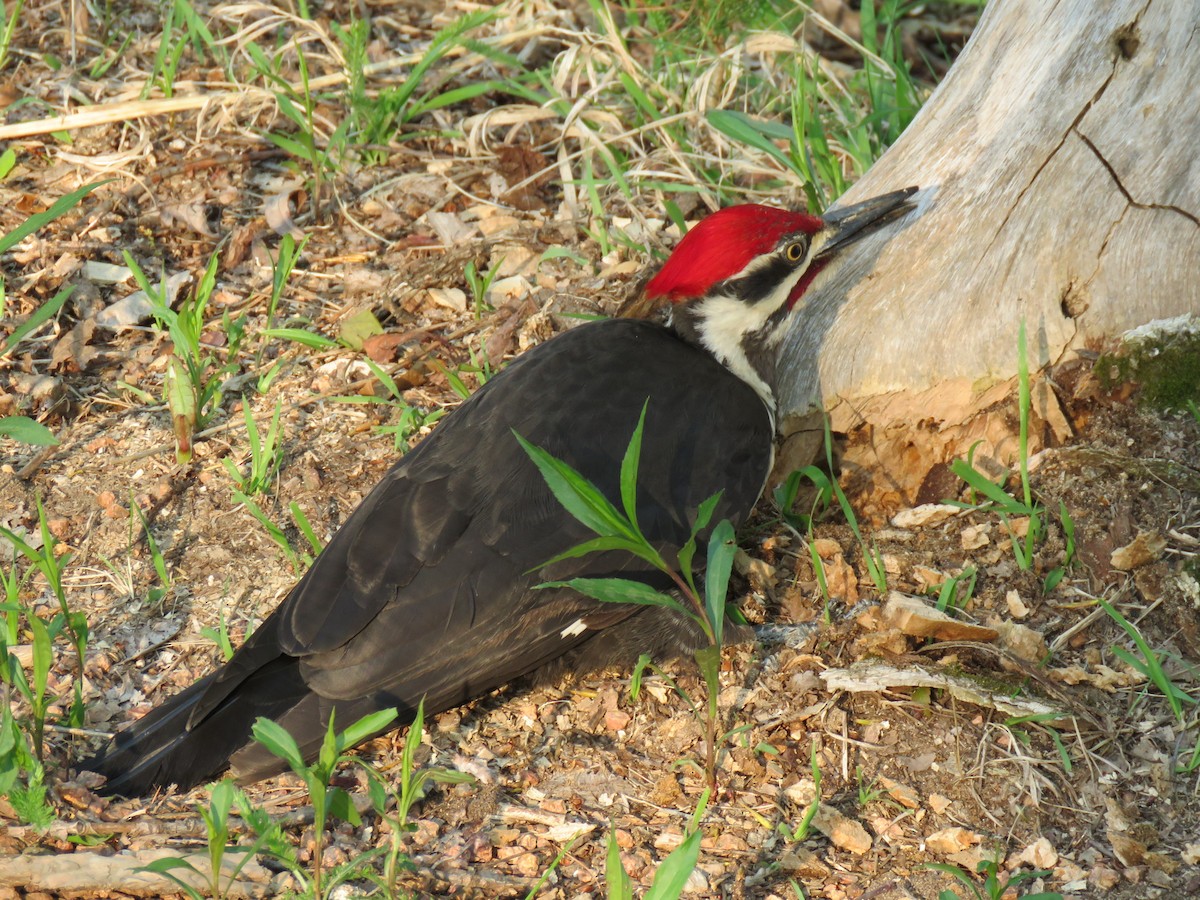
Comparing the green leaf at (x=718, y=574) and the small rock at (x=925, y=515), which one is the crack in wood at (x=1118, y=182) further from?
the green leaf at (x=718, y=574)

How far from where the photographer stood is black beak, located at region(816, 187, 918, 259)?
13.5 ft

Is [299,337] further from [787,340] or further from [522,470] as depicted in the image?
[787,340]

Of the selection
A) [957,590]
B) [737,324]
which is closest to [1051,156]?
[737,324]

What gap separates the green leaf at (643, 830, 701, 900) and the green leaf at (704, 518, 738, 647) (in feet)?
2.18

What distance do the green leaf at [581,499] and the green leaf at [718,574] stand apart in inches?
10.1

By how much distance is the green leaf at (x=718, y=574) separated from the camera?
3.19 m

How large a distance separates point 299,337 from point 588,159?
142 centimetres

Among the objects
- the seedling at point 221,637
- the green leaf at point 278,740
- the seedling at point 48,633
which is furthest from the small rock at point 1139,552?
the seedling at point 48,633

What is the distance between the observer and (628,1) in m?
6.21

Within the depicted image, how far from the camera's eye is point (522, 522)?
3535 mm

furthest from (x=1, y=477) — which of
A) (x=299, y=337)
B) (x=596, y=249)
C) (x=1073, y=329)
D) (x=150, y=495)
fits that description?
(x=1073, y=329)

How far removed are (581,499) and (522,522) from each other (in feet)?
1.65

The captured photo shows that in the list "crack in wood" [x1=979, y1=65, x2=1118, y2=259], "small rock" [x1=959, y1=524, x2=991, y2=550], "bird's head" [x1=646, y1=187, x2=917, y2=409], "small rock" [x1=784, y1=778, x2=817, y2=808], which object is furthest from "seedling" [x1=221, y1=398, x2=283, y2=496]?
"crack in wood" [x1=979, y1=65, x2=1118, y2=259]

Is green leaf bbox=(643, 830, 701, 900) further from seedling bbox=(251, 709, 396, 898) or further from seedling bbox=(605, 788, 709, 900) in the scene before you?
seedling bbox=(251, 709, 396, 898)
